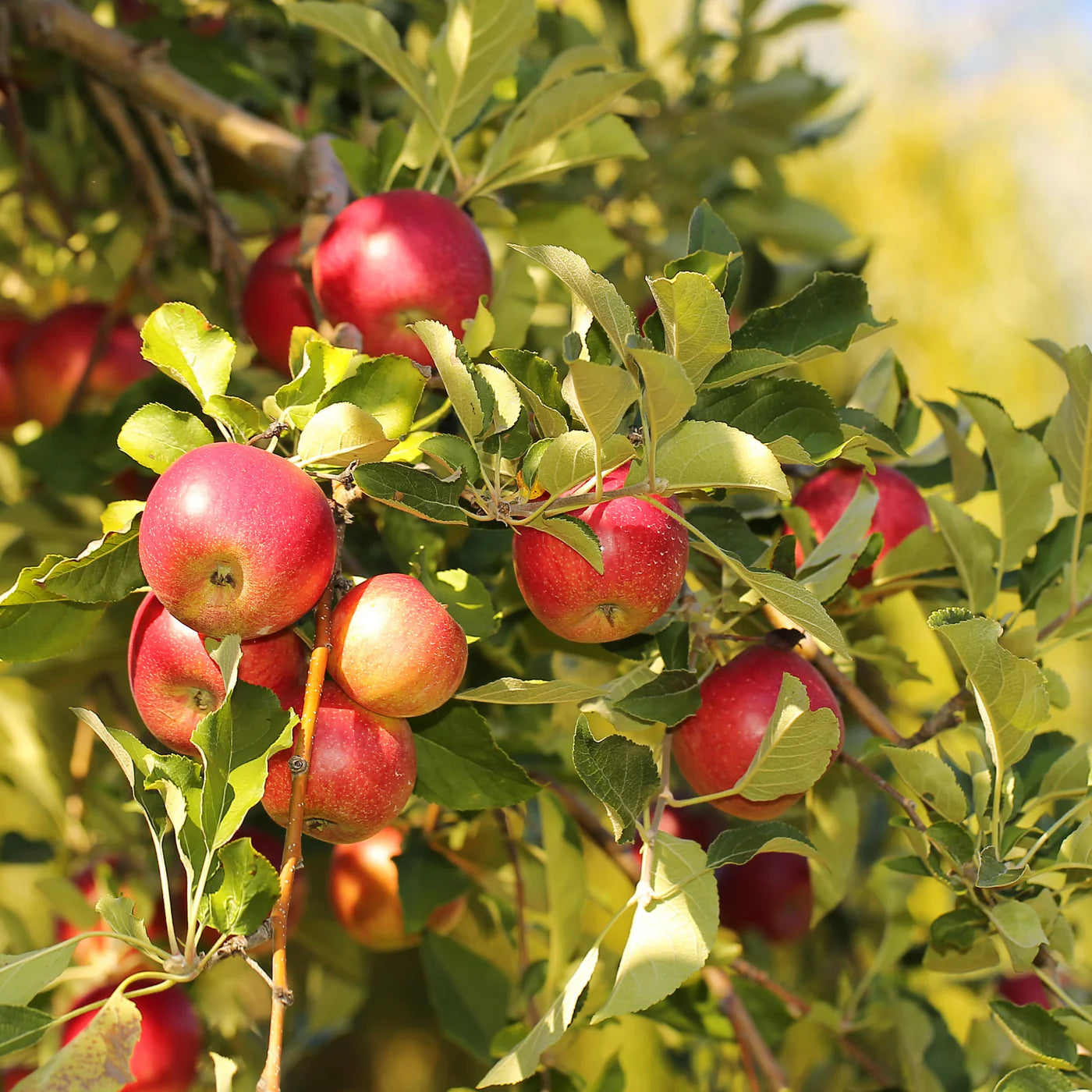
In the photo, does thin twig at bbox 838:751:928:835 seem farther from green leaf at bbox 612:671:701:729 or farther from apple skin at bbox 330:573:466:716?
apple skin at bbox 330:573:466:716

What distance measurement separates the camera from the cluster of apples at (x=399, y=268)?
0.87m

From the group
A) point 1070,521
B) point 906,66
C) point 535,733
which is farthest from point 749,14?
point 906,66

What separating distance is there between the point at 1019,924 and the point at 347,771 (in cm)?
47

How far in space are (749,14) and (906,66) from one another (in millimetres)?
2620

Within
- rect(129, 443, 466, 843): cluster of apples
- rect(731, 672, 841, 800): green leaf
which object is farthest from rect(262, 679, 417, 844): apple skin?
rect(731, 672, 841, 800): green leaf

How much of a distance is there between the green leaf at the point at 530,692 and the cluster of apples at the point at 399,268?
31 cm

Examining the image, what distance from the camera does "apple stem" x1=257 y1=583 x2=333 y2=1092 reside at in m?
0.58

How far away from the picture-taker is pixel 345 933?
1.53 metres

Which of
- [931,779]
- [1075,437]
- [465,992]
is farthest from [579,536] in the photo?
[465,992]

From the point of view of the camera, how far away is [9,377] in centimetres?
144

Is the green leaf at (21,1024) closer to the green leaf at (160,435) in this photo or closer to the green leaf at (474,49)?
the green leaf at (160,435)

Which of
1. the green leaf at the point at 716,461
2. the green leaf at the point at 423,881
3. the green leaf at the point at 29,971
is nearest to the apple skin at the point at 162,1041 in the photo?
the green leaf at the point at 423,881

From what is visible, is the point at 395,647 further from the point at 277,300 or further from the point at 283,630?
the point at 277,300

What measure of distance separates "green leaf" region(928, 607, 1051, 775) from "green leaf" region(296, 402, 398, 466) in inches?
14.2
